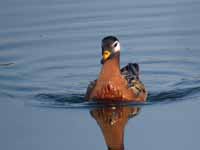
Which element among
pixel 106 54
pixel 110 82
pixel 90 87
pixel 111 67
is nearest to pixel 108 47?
pixel 106 54

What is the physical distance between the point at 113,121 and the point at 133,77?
1.93 meters

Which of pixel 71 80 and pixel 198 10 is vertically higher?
pixel 198 10

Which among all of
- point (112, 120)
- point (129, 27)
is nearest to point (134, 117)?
point (112, 120)

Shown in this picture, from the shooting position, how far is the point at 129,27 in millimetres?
28031

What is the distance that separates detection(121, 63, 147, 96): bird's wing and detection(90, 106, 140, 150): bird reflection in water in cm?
64

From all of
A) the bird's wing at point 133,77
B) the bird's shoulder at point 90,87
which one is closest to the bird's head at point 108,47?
the bird's shoulder at point 90,87

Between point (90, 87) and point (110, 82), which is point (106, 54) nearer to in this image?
point (110, 82)

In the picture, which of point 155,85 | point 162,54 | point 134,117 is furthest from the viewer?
point 162,54

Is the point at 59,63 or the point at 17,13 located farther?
the point at 17,13

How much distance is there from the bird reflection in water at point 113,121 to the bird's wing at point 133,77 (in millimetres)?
638

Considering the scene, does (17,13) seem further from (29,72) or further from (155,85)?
(155,85)

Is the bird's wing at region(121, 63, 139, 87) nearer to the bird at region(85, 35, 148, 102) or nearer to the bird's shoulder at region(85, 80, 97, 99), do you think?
the bird at region(85, 35, 148, 102)

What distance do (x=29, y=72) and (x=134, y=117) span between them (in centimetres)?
452

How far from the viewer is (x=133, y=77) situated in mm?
23594
